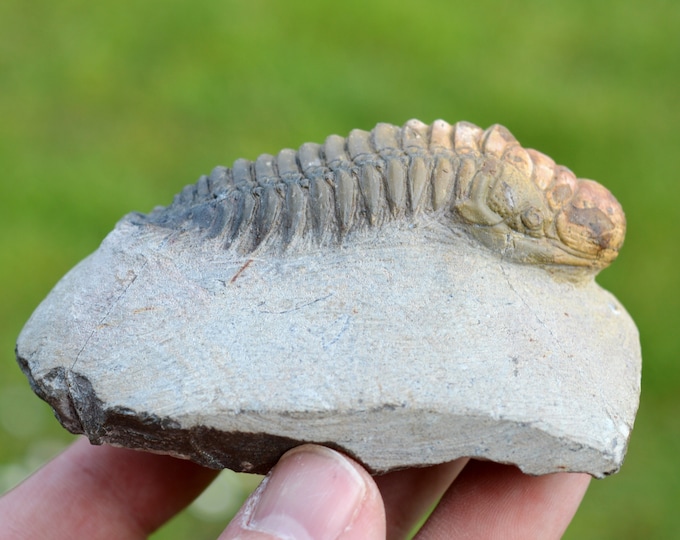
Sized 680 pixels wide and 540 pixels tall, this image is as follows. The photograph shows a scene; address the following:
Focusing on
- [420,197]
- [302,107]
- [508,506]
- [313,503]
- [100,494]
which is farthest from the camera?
[302,107]

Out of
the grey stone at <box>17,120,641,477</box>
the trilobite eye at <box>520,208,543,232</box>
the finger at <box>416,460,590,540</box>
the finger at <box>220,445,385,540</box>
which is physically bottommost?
the finger at <box>416,460,590,540</box>

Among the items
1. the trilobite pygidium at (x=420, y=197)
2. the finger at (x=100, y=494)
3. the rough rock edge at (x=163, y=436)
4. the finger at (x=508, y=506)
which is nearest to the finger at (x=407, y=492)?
the finger at (x=508, y=506)

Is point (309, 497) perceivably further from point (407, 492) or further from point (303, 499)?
point (407, 492)

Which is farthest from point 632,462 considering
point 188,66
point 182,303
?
point 188,66

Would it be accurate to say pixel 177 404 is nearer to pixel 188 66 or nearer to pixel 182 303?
pixel 182 303

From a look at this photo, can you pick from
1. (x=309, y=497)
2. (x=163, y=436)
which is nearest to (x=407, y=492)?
(x=309, y=497)

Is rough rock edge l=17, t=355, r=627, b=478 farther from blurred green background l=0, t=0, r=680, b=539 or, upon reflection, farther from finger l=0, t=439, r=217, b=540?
blurred green background l=0, t=0, r=680, b=539

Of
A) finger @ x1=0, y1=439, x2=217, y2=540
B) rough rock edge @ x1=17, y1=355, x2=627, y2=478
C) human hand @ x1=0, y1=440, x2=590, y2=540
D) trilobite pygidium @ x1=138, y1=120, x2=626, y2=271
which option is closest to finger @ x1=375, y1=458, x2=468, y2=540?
human hand @ x1=0, y1=440, x2=590, y2=540
